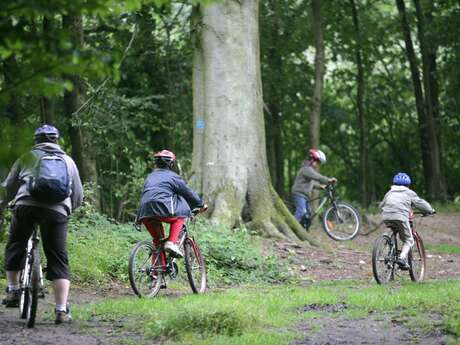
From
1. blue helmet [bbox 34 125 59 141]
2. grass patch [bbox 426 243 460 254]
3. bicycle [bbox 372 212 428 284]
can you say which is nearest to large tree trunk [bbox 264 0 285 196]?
grass patch [bbox 426 243 460 254]

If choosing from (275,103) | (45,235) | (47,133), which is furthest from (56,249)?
(275,103)

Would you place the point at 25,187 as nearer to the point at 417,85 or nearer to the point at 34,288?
the point at 34,288

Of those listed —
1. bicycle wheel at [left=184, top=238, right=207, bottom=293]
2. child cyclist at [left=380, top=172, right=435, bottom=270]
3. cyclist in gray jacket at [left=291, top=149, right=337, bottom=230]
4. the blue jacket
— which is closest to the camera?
the blue jacket

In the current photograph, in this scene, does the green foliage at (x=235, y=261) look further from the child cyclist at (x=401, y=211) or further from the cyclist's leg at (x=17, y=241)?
the cyclist's leg at (x=17, y=241)

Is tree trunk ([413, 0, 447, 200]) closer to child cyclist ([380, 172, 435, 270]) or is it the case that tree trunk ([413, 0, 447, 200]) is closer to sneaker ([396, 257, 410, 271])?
child cyclist ([380, 172, 435, 270])

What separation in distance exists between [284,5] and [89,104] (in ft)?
43.4

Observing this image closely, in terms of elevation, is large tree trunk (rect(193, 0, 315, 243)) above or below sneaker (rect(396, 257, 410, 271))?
above

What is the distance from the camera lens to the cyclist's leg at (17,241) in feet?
29.2

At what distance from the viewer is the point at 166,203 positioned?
11.0 m

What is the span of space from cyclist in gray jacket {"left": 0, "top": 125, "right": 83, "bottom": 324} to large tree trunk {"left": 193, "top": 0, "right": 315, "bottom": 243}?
7.94 m

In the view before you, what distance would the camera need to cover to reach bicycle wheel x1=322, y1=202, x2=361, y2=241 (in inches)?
829

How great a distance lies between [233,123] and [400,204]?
4.85 metres

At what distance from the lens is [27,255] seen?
29.6ft

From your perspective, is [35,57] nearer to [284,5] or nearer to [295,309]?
[295,309]
